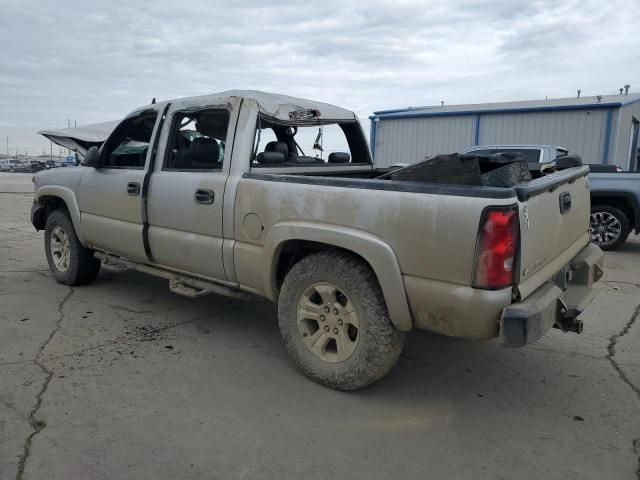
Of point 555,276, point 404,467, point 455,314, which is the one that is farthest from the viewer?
point 555,276

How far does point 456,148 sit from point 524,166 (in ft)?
53.5

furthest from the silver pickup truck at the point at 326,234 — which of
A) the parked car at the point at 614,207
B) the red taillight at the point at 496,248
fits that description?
the parked car at the point at 614,207

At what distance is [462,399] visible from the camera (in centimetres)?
321

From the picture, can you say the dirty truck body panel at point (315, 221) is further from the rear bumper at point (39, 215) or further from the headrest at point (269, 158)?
the rear bumper at point (39, 215)

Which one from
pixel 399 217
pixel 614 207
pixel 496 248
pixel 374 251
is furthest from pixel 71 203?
pixel 614 207

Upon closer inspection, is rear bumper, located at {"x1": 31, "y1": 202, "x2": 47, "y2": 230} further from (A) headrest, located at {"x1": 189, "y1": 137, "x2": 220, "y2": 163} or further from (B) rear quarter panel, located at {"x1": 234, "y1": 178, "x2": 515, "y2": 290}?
(B) rear quarter panel, located at {"x1": 234, "y1": 178, "x2": 515, "y2": 290}

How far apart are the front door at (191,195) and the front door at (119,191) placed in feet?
0.74

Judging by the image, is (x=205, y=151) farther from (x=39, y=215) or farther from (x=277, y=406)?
(x=39, y=215)

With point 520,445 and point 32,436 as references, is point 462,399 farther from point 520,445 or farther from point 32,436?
point 32,436

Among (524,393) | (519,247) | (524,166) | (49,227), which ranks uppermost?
(524,166)

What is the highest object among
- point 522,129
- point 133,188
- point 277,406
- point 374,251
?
point 522,129

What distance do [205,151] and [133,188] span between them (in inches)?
31.4

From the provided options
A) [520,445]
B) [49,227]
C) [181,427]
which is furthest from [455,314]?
[49,227]

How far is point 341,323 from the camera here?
3145 millimetres
